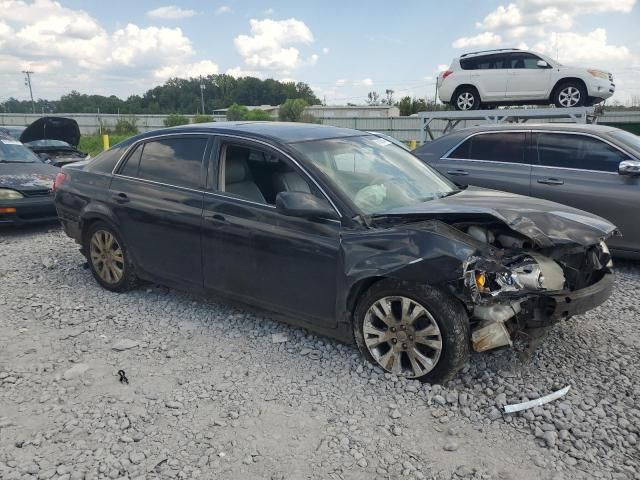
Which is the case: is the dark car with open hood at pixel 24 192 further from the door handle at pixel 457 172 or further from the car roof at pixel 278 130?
the door handle at pixel 457 172

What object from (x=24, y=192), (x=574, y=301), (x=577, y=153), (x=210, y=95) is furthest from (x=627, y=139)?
(x=210, y=95)

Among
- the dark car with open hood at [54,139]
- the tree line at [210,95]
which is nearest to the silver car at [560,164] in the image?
the dark car with open hood at [54,139]

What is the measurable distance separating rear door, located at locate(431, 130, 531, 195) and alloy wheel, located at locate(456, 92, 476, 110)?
6.53 metres

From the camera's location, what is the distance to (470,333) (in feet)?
10.7

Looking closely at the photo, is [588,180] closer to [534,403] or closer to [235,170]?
[534,403]

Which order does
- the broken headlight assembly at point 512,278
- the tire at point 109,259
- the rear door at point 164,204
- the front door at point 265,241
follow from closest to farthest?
1. the broken headlight assembly at point 512,278
2. the front door at point 265,241
3. the rear door at point 164,204
4. the tire at point 109,259

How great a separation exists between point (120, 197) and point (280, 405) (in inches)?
104

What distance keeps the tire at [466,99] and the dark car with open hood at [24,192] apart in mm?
9091

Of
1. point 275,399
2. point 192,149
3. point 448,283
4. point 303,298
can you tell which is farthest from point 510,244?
point 192,149

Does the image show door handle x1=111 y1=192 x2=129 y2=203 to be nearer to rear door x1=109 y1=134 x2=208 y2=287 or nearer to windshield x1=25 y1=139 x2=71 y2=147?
rear door x1=109 y1=134 x2=208 y2=287

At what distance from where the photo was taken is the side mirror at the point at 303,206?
344 cm

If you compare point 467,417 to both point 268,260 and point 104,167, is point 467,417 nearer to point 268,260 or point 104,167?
point 268,260

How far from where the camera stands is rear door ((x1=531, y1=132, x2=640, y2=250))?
17.9ft

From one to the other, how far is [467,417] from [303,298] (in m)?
1.32
